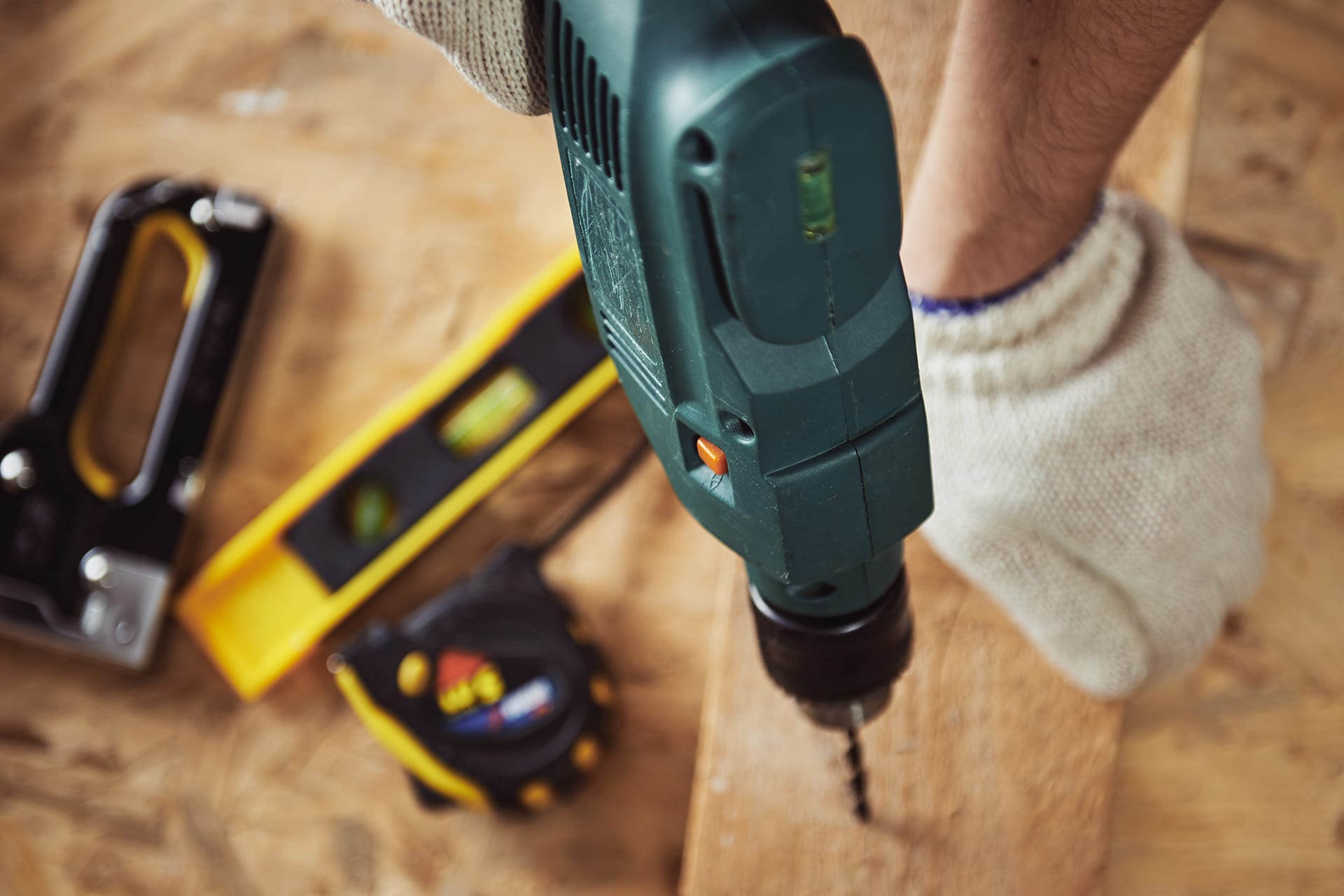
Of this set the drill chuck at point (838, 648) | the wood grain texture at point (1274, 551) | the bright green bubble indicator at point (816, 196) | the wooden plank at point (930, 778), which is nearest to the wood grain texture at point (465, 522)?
the wood grain texture at point (1274, 551)

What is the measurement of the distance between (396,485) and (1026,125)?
2.15ft

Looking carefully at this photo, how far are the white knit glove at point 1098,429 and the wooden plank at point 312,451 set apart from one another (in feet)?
1.24

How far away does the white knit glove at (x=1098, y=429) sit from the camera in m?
0.62

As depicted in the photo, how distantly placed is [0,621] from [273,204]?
466 mm

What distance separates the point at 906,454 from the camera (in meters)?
0.42

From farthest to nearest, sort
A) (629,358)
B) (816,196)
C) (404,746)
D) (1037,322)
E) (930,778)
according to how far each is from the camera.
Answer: (404,746), (930,778), (1037,322), (629,358), (816,196)

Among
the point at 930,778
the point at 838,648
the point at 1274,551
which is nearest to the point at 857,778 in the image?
the point at 930,778

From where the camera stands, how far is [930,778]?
0.72 m

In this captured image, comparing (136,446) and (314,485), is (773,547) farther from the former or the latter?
(136,446)

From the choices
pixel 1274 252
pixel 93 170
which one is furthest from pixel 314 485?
pixel 1274 252

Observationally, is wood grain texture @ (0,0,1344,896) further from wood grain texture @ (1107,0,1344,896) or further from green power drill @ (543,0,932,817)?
green power drill @ (543,0,932,817)

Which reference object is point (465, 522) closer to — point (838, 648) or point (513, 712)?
point (513, 712)

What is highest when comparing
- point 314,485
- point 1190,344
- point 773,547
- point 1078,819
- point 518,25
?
point 518,25

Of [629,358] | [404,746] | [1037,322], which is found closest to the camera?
[629,358]
